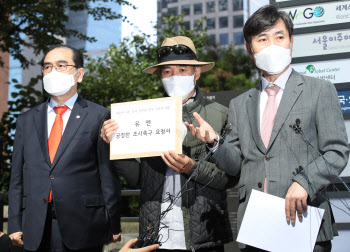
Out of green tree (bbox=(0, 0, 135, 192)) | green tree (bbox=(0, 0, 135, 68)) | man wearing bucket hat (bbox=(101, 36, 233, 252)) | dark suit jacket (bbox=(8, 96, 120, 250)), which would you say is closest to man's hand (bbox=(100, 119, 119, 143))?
man wearing bucket hat (bbox=(101, 36, 233, 252))

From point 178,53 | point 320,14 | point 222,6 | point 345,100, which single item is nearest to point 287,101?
point 178,53

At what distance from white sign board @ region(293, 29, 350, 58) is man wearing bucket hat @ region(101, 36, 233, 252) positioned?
183 centimetres

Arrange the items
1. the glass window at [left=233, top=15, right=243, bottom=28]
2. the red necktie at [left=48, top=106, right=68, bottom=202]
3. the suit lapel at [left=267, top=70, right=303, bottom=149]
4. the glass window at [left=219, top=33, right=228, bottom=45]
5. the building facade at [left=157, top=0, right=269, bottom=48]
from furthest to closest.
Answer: the glass window at [left=219, top=33, right=228, bottom=45] → the glass window at [left=233, top=15, right=243, bottom=28] → the building facade at [left=157, top=0, right=269, bottom=48] → the red necktie at [left=48, top=106, right=68, bottom=202] → the suit lapel at [left=267, top=70, right=303, bottom=149]

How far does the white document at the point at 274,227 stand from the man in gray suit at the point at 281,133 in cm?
6

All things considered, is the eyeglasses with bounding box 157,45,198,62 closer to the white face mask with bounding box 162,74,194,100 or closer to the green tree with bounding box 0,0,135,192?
the white face mask with bounding box 162,74,194,100

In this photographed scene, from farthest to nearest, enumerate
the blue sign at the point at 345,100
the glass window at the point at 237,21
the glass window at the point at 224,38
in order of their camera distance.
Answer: the glass window at the point at 224,38, the glass window at the point at 237,21, the blue sign at the point at 345,100

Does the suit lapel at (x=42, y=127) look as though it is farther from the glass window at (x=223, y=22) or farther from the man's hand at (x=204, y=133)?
the glass window at (x=223, y=22)

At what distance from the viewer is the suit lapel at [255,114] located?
262 centimetres

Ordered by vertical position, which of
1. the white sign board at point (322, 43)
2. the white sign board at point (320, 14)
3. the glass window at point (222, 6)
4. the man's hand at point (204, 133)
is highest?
the glass window at point (222, 6)

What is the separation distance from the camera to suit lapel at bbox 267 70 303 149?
8.37ft

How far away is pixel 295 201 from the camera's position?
2.33 meters

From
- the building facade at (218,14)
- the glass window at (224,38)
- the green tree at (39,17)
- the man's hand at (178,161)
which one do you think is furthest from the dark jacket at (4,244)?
the glass window at (224,38)

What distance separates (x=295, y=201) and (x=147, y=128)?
104 cm

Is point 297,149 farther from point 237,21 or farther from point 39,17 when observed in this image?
point 237,21
